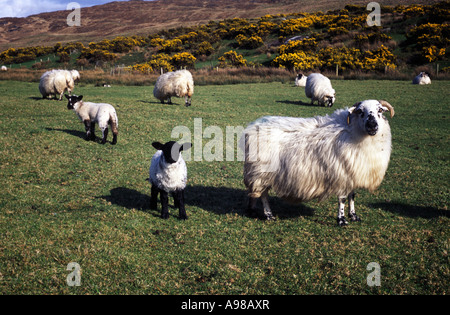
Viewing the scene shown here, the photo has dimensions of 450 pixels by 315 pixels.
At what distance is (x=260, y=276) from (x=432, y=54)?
41575 mm

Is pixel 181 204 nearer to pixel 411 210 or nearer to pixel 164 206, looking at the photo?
pixel 164 206

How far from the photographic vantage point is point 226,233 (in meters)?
6.22

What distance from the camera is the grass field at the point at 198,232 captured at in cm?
468

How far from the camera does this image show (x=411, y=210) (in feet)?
23.6

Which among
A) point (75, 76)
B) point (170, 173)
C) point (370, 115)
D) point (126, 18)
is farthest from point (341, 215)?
point (126, 18)

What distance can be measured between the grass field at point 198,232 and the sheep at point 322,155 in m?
0.75

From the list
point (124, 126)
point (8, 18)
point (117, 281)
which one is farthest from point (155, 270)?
point (8, 18)

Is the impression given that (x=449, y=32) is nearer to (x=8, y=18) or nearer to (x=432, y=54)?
(x=432, y=54)

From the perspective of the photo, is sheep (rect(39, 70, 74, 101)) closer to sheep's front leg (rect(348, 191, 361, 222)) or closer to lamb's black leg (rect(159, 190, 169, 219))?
lamb's black leg (rect(159, 190, 169, 219))

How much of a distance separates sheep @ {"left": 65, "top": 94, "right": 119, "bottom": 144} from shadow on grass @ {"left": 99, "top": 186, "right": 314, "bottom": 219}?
Result: 176 inches

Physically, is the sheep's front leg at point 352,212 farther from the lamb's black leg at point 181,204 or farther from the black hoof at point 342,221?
the lamb's black leg at point 181,204

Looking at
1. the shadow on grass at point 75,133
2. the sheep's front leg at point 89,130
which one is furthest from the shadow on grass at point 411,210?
the shadow on grass at point 75,133

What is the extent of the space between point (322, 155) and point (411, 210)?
8.68ft

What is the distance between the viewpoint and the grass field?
184 inches
